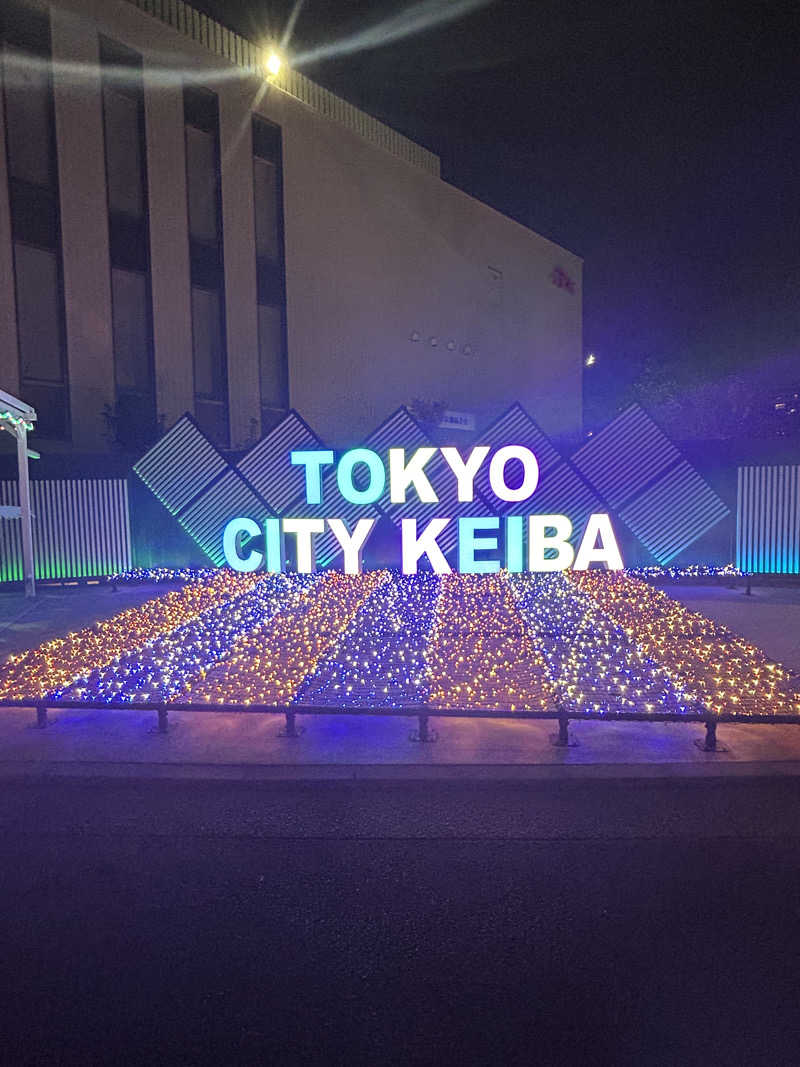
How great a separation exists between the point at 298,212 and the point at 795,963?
22.4 m

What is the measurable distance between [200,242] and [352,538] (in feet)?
39.2

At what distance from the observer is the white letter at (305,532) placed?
1245cm

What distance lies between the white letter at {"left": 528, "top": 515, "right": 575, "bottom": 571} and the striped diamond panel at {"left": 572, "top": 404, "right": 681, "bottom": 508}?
2523 millimetres

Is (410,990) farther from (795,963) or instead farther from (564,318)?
(564,318)

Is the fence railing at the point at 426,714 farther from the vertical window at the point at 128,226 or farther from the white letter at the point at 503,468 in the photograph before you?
the vertical window at the point at 128,226

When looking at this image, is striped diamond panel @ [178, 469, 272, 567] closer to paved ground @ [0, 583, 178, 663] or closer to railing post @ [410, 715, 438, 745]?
paved ground @ [0, 583, 178, 663]

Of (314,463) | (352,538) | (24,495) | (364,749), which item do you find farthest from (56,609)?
(364,749)

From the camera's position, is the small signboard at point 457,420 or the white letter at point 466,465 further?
the small signboard at point 457,420

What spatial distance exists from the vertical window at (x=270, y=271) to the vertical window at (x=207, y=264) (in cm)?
129

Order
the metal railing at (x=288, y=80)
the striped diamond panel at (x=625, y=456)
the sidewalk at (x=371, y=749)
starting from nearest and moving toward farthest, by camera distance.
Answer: the sidewalk at (x=371, y=749), the striped diamond panel at (x=625, y=456), the metal railing at (x=288, y=80)

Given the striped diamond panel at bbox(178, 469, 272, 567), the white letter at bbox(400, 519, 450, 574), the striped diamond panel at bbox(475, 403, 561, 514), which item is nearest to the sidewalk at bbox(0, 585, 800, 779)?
the white letter at bbox(400, 519, 450, 574)

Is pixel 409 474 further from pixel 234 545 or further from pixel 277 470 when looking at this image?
pixel 277 470

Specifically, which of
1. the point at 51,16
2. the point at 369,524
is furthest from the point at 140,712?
the point at 51,16

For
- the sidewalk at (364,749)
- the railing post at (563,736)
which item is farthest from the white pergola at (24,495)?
the railing post at (563,736)
